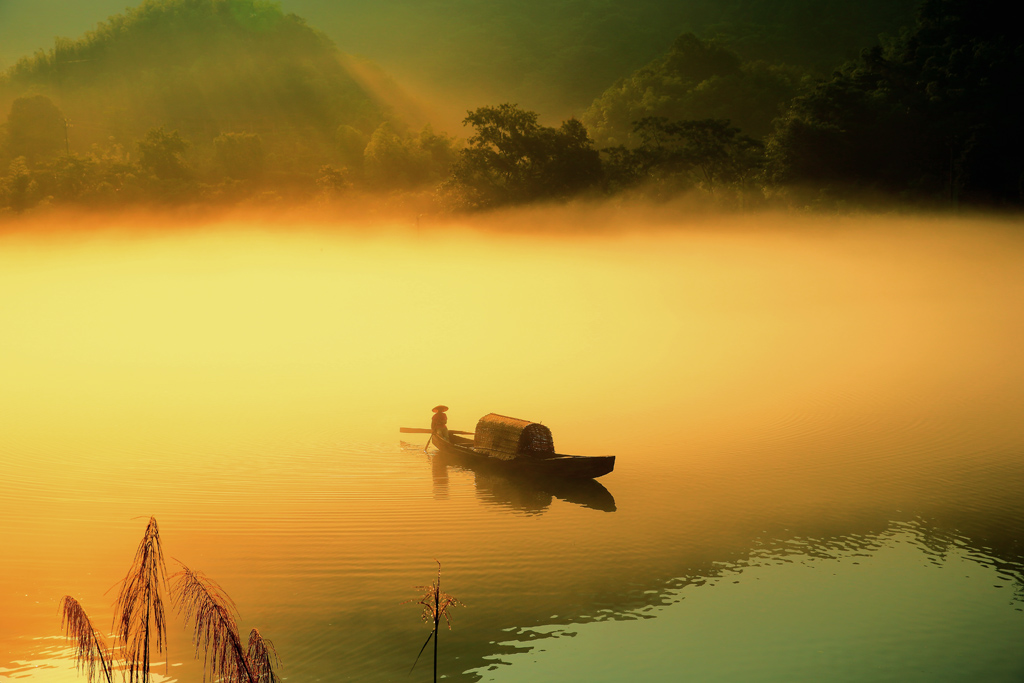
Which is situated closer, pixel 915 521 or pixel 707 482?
pixel 915 521

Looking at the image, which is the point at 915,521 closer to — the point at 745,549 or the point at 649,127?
the point at 745,549

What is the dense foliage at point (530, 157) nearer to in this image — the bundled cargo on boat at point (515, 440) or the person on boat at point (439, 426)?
the person on boat at point (439, 426)

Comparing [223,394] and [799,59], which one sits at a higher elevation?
[799,59]

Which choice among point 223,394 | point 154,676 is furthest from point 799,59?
point 154,676

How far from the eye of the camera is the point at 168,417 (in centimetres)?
3428

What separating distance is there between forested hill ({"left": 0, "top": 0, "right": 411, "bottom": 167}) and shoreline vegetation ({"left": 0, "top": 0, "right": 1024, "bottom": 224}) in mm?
454

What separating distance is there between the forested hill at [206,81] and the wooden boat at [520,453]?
144 meters

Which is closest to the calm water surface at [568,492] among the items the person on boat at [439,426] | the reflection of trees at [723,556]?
the reflection of trees at [723,556]

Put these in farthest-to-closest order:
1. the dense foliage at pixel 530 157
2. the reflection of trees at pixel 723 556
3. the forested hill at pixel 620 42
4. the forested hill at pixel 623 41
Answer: the forested hill at pixel 623 41 → the forested hill at pixel 620 42 → the dense foliage at pixel 530 157 → the reflection of trees at pixel 723 556

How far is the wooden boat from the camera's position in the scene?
24.3 m

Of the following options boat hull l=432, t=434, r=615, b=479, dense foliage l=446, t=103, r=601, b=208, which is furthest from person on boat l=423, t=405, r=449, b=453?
dense foliage l=446, t=103, r=601, b=208

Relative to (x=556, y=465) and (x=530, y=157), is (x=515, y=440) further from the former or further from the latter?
(x=530, y=157)

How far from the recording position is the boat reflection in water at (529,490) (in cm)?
2362

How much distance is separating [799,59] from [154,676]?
14565cm
